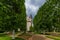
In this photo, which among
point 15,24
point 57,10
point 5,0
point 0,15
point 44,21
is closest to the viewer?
point 57,10

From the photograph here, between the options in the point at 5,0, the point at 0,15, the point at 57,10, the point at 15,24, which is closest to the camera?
the point at 57,10

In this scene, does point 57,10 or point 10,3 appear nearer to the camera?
point 57,10

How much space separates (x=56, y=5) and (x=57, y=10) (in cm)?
145

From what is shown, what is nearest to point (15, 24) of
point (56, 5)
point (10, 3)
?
point (10, 3)

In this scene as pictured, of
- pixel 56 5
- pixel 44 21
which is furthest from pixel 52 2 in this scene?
pixel 44 21

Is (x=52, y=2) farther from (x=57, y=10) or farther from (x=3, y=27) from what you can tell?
(x=3, y=27)

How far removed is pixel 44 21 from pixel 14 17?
40451 millimetres

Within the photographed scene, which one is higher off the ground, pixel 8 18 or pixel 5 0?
pixel 5 0

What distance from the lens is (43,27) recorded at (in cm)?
7794

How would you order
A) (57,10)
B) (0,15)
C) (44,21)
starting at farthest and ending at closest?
(44,21), (0,15), (57,10)

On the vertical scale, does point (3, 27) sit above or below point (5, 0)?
below

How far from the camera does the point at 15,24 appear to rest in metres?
39.5

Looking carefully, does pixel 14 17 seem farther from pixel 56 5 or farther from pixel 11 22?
pixel 56 5

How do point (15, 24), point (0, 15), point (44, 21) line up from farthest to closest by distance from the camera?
point (44, 21) → point (15, 24) → point (0, 15)
